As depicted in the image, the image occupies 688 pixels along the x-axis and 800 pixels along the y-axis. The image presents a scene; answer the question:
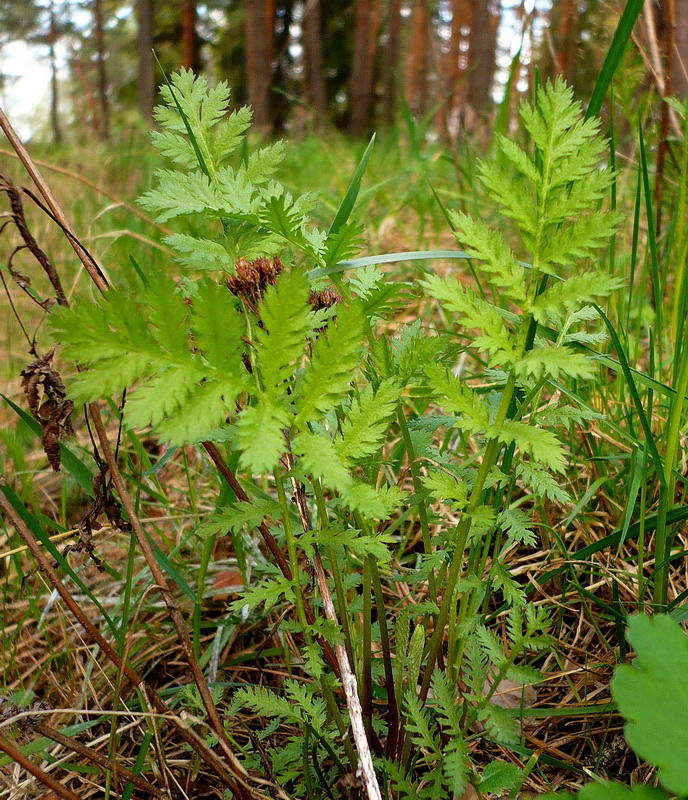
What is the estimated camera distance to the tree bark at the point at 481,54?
8.80 metres

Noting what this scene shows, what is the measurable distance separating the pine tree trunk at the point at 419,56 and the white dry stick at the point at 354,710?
37.8ft

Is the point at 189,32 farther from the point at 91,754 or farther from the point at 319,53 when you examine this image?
the point at 91,754

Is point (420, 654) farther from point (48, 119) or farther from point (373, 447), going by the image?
point (48, 119)

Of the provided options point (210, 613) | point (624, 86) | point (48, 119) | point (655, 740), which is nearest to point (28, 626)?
point (210, 613)

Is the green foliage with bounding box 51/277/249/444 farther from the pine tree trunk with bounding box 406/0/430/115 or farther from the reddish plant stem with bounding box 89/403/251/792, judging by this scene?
the pine tree trunk with bounding box 406/0/430/115

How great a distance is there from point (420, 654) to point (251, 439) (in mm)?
478

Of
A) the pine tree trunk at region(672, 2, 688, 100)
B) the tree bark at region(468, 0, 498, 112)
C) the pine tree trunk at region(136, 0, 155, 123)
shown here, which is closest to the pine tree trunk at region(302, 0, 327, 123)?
the tree bark at region(468, 0, 498, 112)

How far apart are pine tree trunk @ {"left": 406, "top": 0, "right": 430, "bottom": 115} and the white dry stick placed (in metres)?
11.5

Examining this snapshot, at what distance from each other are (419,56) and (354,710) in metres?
13.5

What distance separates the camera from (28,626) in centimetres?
161

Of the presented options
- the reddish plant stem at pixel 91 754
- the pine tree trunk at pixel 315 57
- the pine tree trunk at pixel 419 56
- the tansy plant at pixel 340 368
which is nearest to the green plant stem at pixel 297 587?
the tansy plant at pixel 340 368

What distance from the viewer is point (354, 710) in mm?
798

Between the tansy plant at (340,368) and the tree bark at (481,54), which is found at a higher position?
the tree bark at (481,54)

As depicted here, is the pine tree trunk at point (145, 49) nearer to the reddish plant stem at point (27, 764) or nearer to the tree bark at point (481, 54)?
the tree bark at point (481, 54)
